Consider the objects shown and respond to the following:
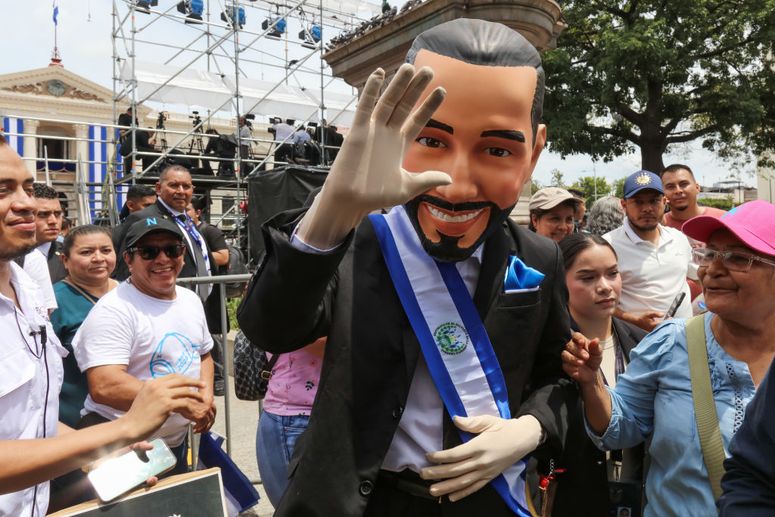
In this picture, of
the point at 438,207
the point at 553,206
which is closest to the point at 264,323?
the point at 438,207

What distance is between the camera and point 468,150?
142 cm

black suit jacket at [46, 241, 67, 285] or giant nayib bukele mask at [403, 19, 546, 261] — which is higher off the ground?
giant nayib bukele mask at [403, 19, 546, 261]

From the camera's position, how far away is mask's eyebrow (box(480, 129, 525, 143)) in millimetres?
1425

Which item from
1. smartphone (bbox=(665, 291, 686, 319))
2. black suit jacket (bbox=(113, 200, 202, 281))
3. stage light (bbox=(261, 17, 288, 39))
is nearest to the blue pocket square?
smartphone (bbox=(665, 291, 686, 319))

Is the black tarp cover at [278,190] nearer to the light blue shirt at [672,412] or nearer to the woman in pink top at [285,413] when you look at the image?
the woman in pink top at [285,413]

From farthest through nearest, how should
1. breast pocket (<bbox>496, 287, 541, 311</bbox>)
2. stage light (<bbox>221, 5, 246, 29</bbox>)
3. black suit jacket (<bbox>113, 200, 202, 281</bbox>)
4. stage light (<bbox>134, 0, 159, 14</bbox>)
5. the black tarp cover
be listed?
1. stage light (<bbox>221, 5, 246, 29</bbox>)
2. stage light (<bbox>134, 0, 159, 14</bbox>)
3. the black tarp cover
4. black suit jacket (<bbox>113, 200, 202, 281</bbox>)
5. breast pocket (<bbox>496, 287, 541, 311</bbox>)

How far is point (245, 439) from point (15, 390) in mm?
2961

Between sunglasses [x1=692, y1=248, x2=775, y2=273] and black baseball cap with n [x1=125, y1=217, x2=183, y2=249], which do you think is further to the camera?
black baseball cap with n [x1=125, y1=217, x2=183, y2=249]

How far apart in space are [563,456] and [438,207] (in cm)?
84

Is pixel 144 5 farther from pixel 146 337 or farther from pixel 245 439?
pixel 146 337

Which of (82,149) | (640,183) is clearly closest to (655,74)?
(640,183)

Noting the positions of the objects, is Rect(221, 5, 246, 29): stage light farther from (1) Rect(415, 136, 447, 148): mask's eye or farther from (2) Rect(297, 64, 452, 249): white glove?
(2) Rect(297, 64, 452, 249): white glove

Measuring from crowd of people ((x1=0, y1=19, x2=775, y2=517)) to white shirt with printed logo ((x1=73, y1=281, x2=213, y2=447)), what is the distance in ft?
1.79

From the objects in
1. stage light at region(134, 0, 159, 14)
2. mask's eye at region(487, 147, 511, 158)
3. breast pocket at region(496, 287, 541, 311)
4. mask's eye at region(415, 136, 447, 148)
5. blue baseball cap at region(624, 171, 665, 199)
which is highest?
stage light at region(134, 0, 159, 14)
